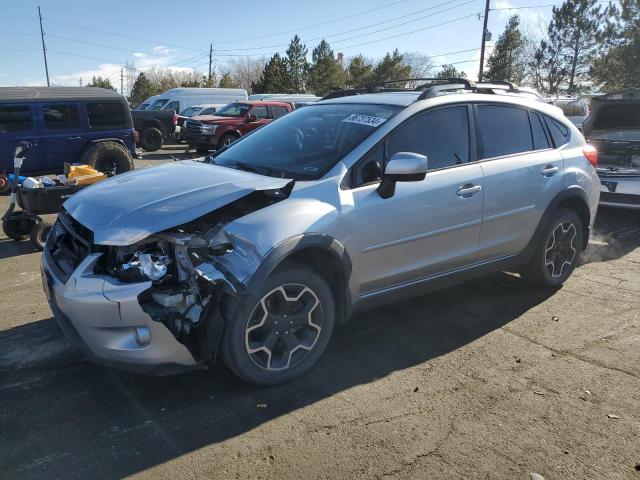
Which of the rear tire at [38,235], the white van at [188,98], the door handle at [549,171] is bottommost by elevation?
the rear tire at [38,235]

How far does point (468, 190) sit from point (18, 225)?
18.3ft

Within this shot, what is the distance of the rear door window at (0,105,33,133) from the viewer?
9.95m

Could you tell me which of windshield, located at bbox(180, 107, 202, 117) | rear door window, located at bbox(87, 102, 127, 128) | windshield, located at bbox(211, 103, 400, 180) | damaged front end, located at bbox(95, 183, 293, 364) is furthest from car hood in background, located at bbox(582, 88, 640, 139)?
windshield, located at bbox(180, 107, 202, 117)

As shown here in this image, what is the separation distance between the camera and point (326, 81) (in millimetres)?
45250

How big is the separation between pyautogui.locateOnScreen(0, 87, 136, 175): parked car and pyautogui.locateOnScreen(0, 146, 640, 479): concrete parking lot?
6.59 m

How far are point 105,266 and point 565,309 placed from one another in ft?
12.5

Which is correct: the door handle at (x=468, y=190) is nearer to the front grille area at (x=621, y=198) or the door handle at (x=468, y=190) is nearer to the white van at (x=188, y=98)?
the front grille area at (x=621, y=198)

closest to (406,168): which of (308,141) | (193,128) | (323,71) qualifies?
(308,141)

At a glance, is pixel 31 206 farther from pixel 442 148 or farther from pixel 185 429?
pixel 442 148

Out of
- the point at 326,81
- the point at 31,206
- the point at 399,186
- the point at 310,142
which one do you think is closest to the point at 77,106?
the point at 31,206

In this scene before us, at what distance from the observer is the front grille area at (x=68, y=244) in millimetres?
3150

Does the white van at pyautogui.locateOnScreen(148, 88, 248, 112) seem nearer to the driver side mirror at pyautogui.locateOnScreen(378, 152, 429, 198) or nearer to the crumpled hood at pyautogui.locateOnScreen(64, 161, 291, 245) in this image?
the crumpled hood at pyautogui.locateOnScreen(64, 161, 291, 245)

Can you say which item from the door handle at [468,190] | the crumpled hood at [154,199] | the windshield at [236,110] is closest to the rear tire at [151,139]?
the windshield at [236,110]

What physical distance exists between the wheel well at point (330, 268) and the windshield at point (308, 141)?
517 millimetres
